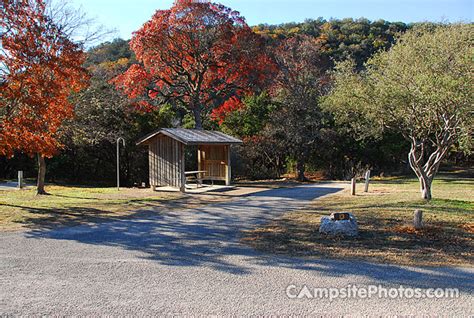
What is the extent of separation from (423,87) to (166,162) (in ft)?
34.6

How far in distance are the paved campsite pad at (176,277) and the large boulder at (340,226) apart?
1.73m

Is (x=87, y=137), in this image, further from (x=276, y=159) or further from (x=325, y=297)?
(x=325, y=297)

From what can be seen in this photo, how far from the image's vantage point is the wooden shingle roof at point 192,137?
16.5m

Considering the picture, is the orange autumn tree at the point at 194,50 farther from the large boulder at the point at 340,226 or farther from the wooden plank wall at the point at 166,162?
the large boulder at the point at 340,226

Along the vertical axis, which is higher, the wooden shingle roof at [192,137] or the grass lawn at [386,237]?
the wooden shingle roof at [192,137]

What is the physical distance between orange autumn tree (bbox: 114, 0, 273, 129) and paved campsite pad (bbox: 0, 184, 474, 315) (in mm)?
13143

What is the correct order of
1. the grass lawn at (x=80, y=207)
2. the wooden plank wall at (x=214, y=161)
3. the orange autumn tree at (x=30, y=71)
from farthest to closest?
the wooden plank wall at (x=214, y=161), the orange autumn tree at (x=30, y=71), the grass lawn at (x=80, y=207)

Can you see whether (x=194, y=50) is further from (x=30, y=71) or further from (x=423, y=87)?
(x=423, y=87)

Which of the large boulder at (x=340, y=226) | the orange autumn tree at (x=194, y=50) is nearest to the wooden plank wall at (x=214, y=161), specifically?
the orange autumn tree at (x=194, y=50)

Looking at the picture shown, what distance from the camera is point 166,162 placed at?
17453mm

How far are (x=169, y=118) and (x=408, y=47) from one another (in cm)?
1697

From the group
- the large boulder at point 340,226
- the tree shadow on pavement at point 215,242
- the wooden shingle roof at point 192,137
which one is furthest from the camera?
the wooden shingle roof at point 192,137

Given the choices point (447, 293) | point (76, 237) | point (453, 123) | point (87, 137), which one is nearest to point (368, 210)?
point (453, 123)

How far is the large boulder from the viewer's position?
810 cm
